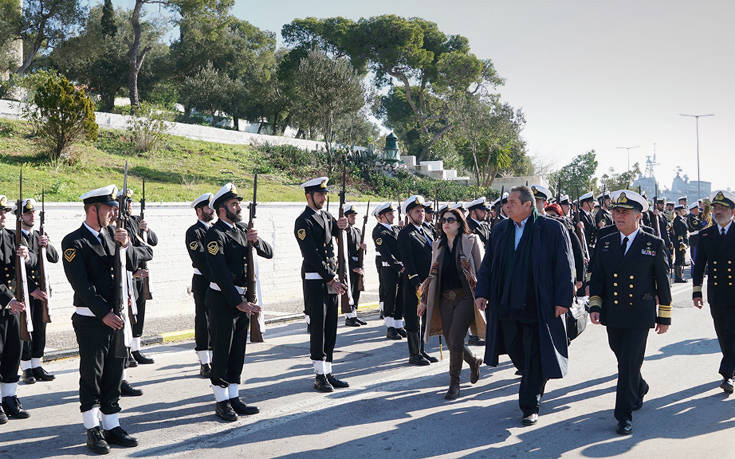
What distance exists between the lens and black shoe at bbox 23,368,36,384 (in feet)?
24.9

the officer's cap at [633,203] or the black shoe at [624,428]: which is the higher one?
the officer's cap at [633,203]

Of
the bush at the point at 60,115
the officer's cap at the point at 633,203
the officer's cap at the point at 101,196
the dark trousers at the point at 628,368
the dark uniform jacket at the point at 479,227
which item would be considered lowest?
the dark trousers at the point at 628,368

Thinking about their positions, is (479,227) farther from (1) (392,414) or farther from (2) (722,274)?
(1) (392,414)

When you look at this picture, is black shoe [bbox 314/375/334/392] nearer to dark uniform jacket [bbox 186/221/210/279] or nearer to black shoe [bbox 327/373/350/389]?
black shoe [bbox 327/373/350/389]

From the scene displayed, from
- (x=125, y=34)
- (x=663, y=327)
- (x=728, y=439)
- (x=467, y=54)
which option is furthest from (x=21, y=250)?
(x=467, y=54)

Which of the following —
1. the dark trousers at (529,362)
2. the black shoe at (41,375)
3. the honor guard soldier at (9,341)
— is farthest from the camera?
the black shoe at (41,375)

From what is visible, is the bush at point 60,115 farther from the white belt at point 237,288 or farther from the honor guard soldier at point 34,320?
the white belt at point 237,288

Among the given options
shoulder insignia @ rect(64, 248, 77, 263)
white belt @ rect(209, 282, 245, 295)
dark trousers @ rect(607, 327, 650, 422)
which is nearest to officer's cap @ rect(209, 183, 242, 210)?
white belt @ rect(209, 282, 245, 295)

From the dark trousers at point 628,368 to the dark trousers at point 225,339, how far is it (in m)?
3.49

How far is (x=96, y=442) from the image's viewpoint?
5.30 metres

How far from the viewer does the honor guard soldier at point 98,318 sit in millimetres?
5324

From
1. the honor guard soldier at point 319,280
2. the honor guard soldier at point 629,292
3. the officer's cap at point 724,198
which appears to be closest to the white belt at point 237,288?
the honor guard soldier at point 319,280

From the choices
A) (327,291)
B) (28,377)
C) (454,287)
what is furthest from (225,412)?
(28,377)

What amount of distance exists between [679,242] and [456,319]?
14.8 metres
